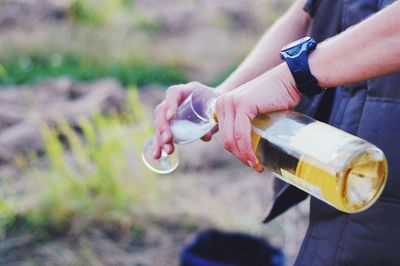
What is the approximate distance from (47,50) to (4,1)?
3.80 ft

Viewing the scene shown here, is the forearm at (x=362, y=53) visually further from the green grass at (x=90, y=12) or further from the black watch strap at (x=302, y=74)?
the green grass at (x=90, y=12)

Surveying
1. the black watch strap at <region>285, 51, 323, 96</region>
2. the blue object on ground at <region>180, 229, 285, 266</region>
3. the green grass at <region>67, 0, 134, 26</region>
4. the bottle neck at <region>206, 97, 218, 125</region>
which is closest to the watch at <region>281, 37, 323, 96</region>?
the black watch strap at <region>285, 51, 323, 96</region>

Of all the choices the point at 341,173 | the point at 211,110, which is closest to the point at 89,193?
the point at 211,110

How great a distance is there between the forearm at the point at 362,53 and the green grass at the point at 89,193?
2.29m

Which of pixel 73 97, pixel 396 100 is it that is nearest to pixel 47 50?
pixel 73 97

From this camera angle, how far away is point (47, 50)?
723cm

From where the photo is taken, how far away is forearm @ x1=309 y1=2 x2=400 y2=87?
3.88ft

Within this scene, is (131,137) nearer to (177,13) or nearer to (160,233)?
(160,233)

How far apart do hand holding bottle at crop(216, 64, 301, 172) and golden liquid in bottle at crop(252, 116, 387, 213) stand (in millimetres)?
62

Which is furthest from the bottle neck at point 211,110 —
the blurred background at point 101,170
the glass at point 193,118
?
the blurred background at point 101,170

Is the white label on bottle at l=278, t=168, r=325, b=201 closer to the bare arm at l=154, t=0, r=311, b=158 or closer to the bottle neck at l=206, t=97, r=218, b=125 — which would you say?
the bottle neck at l=206, t=97, r=218, b=125

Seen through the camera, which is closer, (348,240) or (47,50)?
(348,240)

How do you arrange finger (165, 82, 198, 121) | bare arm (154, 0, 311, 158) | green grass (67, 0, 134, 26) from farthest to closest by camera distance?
green grass (67, 0, 134, 26) < bare arm (154, 0, 311, 158) < finger (165, 82, 198, 121)

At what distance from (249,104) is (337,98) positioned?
0.41m
